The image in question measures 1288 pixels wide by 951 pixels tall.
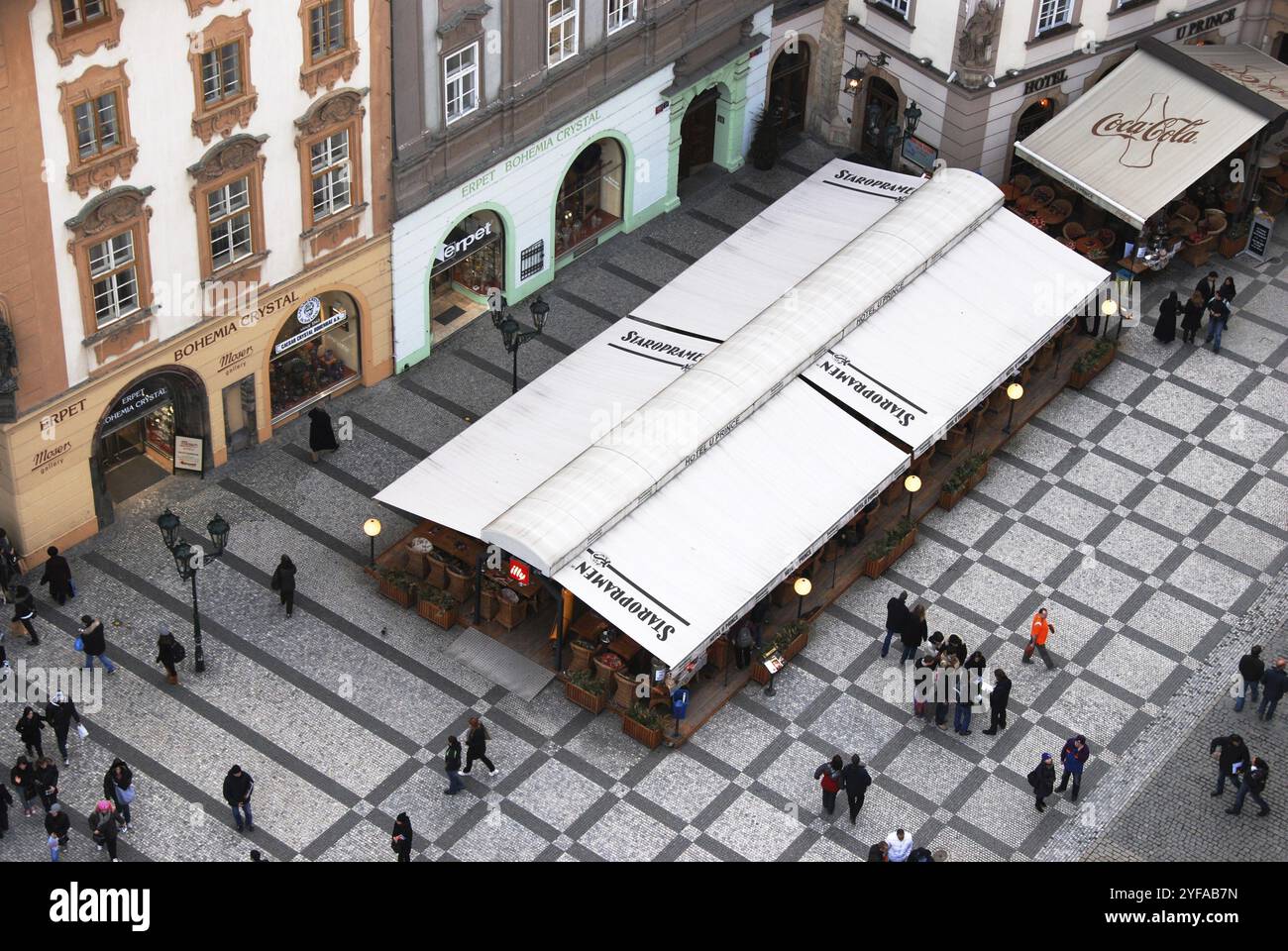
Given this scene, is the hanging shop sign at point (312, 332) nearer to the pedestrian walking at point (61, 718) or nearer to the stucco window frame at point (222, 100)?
the stucco window frame at point (222, 100)

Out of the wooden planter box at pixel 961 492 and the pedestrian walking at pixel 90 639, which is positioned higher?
the pedestrian walking at pixel 90 639

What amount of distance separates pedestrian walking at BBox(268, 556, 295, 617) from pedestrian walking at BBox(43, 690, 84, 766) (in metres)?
4.58

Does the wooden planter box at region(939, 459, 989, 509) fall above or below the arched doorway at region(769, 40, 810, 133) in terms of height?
below

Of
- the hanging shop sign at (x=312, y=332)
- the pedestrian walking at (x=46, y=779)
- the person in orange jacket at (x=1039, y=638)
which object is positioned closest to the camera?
the pedestrian walking at (x=46, y=779)

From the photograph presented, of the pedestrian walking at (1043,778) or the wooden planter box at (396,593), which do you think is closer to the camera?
the pedestrian walking at (1043,778)

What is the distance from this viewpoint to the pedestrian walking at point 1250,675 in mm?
43750

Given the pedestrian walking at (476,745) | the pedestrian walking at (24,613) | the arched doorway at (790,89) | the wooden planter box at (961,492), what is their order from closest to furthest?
the pedestrian walking at (476,745)
the pedestrian walking at (24,613)
the wooden planter box at (961,492)
the arched doorway at (790,89)

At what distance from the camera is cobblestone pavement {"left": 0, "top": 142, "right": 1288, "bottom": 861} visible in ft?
137

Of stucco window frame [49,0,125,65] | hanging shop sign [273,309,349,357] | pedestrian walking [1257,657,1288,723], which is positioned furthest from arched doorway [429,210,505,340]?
pedestrian walking [1257,657,1288,723]

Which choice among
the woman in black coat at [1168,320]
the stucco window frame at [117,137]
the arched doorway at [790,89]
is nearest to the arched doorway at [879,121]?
the arched doorway at [790,89]

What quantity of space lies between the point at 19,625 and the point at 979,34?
24.5 meters

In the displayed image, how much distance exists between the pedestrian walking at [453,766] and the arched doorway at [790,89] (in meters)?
21.6

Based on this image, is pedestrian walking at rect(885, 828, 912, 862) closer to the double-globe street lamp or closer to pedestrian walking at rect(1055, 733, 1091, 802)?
pedestrian walking at rect(1055, 733, 1091, 802)
